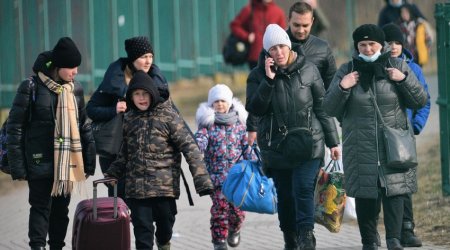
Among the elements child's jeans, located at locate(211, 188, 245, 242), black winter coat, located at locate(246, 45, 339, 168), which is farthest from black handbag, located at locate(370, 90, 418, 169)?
child's jeans, located at locate(211, 188, 245, 242)

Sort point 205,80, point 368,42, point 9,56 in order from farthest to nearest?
point 205,80, point 9,56, point 368,42

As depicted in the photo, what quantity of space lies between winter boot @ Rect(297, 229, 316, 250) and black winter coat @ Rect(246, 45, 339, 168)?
476mm

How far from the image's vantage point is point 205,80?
26.6m

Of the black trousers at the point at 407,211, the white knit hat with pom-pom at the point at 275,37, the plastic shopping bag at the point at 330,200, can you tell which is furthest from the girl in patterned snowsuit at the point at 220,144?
the black trousers at the point at 407,211

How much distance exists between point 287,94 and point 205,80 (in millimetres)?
15176

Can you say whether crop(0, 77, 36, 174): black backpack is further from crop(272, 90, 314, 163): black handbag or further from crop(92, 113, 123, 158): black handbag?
crop(272, 90, 314, 163): black handbag

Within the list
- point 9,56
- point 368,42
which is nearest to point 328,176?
point 368,42

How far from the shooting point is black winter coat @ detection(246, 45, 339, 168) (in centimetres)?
1144

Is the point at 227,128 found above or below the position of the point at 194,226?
above

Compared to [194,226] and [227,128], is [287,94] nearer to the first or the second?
[227,128]

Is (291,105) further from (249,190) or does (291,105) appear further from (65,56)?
(65,56)

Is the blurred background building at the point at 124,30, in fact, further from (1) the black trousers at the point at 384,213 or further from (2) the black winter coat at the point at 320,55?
(1) the black trousers at the point at 384,213

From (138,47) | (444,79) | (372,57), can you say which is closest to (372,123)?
(372,57)

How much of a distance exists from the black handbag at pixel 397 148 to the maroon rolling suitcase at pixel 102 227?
183 centimetres
